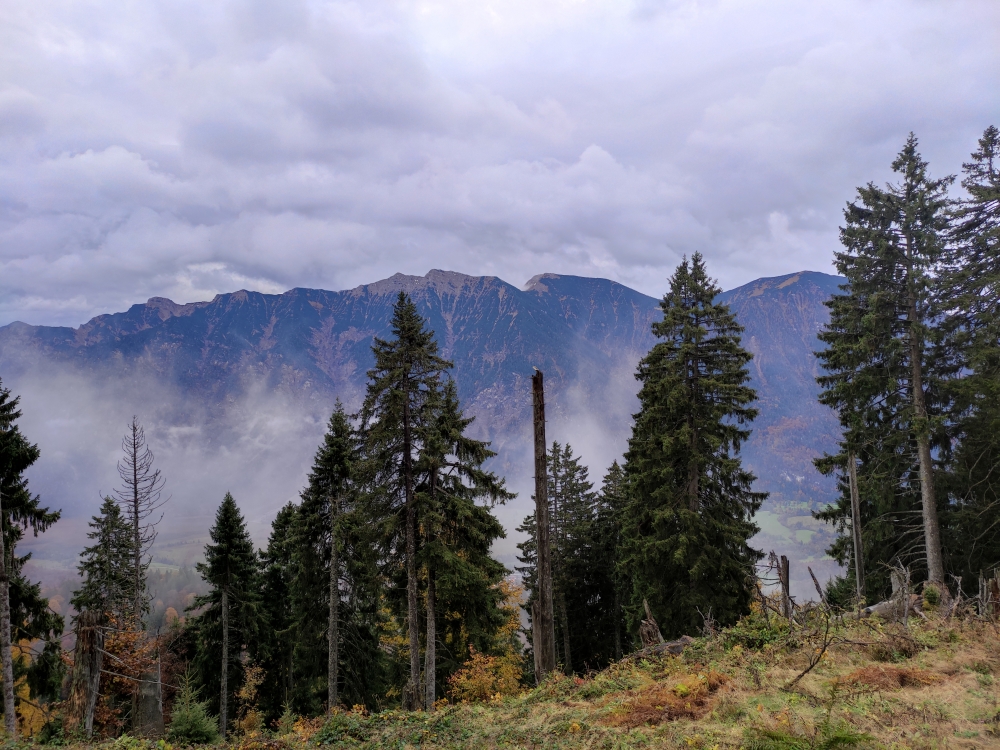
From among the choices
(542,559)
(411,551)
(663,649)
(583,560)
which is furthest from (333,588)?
(583,560)

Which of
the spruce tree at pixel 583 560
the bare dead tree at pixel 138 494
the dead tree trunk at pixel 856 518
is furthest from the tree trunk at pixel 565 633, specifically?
the bare dead tree at pixel 138 494

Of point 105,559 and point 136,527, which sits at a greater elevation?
point 136,527

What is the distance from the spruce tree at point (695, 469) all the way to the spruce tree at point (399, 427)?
8.14 m

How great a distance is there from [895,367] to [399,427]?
671 inches

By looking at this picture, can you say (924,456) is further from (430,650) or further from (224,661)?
(224,661)

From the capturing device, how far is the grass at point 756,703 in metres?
5.98

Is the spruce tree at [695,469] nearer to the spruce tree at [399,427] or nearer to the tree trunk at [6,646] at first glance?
the spruce tree at [399,427]

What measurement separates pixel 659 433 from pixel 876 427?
7550 millimetres

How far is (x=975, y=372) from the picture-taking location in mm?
15797

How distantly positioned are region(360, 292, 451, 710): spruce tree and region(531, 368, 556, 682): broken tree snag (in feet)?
13.0

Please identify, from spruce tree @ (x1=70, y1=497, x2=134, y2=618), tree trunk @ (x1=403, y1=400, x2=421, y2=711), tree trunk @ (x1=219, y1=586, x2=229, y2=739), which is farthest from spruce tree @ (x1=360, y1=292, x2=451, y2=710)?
spruce tree @ (x1=70, y1=497, x2=134, y2=618)

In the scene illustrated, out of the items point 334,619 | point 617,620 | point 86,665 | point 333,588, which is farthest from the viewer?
point 617,620

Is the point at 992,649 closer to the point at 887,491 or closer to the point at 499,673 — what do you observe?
the point at 887,491

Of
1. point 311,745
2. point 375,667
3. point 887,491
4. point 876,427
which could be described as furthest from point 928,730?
point 375,667
